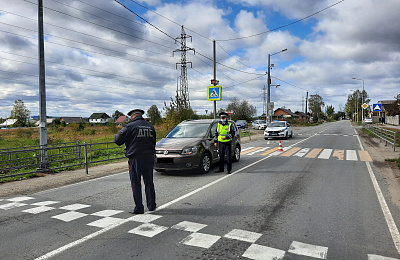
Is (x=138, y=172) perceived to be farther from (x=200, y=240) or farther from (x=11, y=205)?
A: (x=11, y=205)

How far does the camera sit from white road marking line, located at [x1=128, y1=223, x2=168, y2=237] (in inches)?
168

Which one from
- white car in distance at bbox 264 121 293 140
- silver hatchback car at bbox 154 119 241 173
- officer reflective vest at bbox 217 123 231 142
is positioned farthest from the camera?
white car in distance at bbox 264 121 293 140

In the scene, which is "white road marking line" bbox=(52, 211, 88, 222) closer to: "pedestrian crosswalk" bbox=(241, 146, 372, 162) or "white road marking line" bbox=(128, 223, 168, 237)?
"white road marking line" bbox=(128, 223, 168, 237)

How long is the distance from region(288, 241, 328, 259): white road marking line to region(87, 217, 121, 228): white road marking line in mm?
2766

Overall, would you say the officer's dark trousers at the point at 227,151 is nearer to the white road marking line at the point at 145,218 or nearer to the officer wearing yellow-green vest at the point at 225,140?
the officer wearing yellow-green vest at the point at 225,140

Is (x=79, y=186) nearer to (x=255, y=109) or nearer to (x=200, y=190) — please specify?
(x=200, y=190)

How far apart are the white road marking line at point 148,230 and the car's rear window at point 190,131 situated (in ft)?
17.0

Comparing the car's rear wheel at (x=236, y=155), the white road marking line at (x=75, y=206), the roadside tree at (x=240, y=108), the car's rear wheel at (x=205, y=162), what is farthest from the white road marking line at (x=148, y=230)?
the roadside tree at (x=240, y=108)

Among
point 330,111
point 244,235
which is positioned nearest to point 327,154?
point 244,235

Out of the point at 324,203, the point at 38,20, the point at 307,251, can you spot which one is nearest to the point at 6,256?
the point at 307,251

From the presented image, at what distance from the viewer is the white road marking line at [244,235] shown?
4.01 m

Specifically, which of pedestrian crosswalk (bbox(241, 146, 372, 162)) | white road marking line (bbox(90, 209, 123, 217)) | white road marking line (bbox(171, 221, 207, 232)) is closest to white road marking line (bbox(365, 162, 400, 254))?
white road marking line (bbox(171, 221, 207, 232))

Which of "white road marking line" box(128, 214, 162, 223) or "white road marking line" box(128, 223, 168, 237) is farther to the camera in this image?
"white road marking line" box(128, 214, 162, 223)

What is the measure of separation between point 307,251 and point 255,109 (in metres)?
89.9
